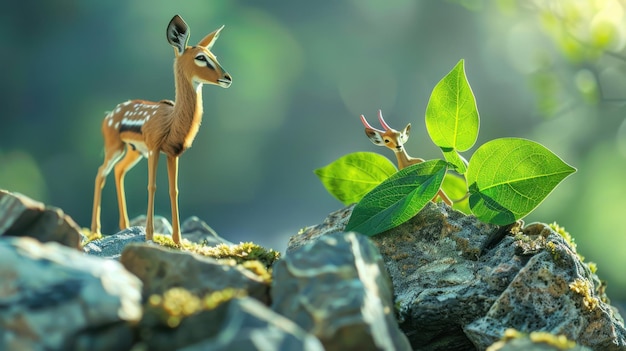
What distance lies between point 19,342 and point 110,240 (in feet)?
6.03

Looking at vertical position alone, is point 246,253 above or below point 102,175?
below

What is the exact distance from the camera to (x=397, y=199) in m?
3.08

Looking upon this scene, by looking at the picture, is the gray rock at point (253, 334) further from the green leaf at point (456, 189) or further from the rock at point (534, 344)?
the green leaf at point (456, 189)

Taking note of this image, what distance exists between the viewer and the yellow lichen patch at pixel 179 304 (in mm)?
1879

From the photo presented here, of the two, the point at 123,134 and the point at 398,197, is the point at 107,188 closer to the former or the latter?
the point at 123,134

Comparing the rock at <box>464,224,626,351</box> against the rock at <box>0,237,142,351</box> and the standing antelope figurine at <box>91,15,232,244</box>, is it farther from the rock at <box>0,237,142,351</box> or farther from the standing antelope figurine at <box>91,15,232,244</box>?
the standing antelope figurine at <box>91,15,232,244</box>

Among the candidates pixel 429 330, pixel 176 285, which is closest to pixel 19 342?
pixel 176 285

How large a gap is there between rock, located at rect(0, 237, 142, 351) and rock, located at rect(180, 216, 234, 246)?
2.55 metres

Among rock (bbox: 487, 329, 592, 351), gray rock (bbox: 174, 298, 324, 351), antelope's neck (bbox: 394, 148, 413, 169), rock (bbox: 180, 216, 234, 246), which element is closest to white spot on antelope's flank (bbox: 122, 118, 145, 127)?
rock (bbox: 180, 216, 234, 246)

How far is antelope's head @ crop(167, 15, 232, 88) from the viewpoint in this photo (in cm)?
352

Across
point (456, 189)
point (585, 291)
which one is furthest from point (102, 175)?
point (585, 291)

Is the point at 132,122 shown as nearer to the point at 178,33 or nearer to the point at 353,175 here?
the point at 178,33

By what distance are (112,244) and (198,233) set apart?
1186 millimetres

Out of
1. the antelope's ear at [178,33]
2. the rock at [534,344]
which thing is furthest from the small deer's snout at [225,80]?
the rock at [534,344]
